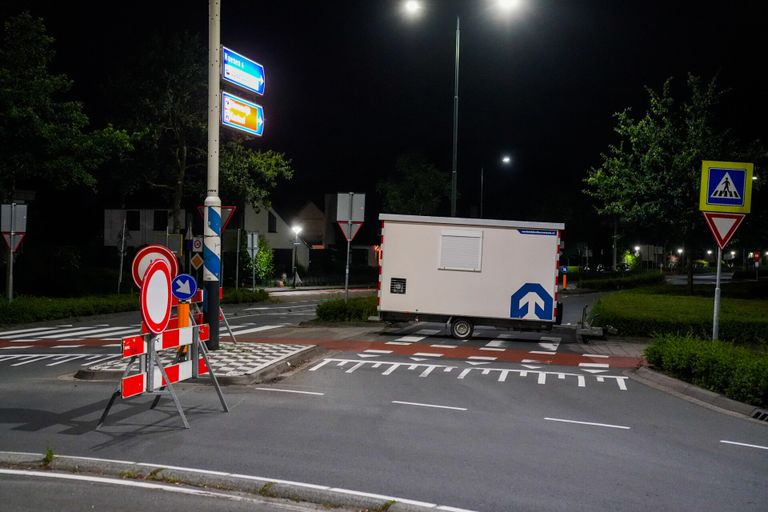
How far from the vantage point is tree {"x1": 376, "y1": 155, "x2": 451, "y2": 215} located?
71.4 m

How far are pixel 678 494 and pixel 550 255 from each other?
436 inches

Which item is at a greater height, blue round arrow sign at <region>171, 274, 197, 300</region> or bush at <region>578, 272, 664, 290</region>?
blue round arrow sign at <region>171, 274, 197, 300</region>

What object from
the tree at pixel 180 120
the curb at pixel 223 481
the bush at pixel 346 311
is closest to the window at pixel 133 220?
the tree at pixel 180 120

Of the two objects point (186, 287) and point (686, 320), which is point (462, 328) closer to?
point (686, 320)

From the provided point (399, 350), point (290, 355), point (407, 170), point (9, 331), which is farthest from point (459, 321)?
point (407, 170)

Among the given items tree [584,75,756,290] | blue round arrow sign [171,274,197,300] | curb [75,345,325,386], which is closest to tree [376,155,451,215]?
tree [584,75,756,290]

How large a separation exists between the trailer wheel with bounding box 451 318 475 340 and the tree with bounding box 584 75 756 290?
1189cm

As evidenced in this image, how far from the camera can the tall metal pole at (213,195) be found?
12344 millimetres

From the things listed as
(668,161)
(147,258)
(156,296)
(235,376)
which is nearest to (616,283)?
(668,161)

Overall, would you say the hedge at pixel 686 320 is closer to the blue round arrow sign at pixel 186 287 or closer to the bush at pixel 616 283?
the blue round arrow sign at pixel 186 287

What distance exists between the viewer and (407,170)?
72.1 m

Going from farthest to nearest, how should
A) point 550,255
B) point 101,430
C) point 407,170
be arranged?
point 407,170
point 550,255
point 101,430

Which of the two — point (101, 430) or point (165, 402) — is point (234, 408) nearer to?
point (165, 402)

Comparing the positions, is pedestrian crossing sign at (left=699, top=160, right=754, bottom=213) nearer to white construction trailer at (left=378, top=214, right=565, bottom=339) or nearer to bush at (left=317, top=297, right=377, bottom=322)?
white construction trailer at (left=378, top=214, right=565, bottom=339)
